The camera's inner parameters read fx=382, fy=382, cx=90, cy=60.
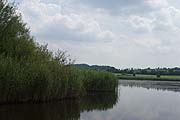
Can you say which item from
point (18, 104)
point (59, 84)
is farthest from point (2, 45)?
point (18, 104)

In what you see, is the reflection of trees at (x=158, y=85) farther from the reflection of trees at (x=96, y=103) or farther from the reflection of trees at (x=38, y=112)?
the reflection of trees at (x=38, y=112)

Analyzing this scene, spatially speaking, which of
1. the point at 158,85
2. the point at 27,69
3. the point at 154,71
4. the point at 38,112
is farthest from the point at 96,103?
the point at 154,71

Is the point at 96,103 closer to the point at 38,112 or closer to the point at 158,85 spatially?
the point at 38,112

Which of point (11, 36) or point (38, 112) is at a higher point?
point (11, 36)

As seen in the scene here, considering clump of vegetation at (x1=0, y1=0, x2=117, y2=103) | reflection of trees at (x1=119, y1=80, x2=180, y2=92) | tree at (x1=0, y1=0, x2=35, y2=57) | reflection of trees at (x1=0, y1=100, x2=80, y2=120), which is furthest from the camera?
reflection of trees at (x1=119, y1=80, x2=180, y2=92)

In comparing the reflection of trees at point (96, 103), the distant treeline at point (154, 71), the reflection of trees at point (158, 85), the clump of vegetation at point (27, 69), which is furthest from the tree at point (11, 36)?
the distant treeline at point (154, 71)

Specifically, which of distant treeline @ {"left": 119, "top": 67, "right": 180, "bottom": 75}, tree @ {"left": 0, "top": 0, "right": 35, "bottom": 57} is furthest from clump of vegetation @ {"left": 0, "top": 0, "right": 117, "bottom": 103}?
distant treeline @ {"left": 119, "top": 67, "right": 180, "bottom": 75}

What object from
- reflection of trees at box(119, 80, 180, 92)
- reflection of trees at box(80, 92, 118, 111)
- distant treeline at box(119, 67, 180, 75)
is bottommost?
reflection of trees at box(80, 92, 118, 111)

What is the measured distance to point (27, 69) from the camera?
32.0m

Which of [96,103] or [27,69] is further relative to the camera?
[96,103]

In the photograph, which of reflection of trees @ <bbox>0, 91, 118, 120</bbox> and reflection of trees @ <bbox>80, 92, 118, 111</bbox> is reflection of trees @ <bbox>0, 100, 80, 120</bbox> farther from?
reflection of trees @ <bbox>80, 92, 118, 111</bbox>

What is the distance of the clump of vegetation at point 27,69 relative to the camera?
29391mm

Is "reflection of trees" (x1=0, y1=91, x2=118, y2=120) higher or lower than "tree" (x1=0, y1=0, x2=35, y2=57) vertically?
lower

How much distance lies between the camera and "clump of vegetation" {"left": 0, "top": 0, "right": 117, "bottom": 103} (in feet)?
96.4
